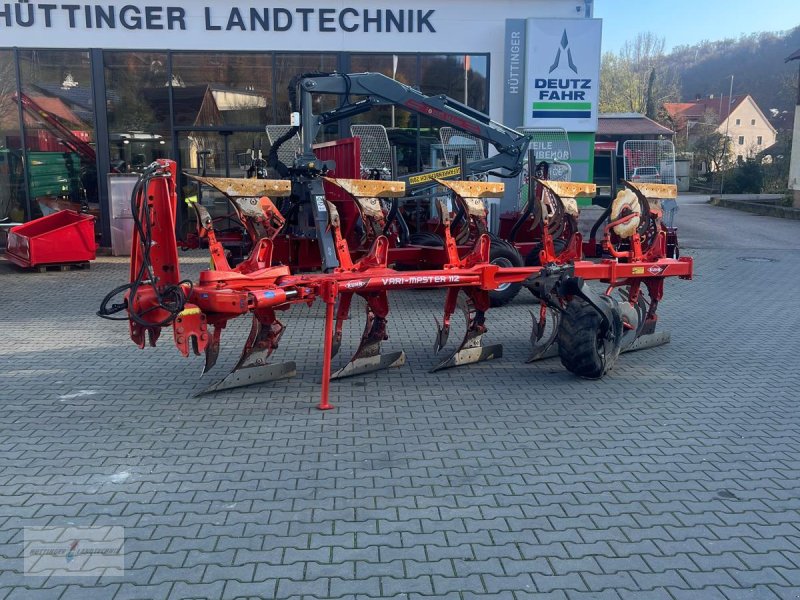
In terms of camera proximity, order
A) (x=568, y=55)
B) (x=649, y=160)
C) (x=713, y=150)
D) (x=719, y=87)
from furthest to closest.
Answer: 1. (x=719, y=87)
2. (x=713, y=150)
3. (x=568, y=55)
4. (x=649, y=160)

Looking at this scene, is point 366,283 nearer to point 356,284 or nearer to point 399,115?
point 356,284

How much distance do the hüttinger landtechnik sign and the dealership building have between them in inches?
0.8

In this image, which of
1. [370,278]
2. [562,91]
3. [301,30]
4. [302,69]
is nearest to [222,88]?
[302,69]

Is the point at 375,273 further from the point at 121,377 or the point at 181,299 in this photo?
the point at 121,377

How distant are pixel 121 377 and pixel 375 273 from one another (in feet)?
8.07

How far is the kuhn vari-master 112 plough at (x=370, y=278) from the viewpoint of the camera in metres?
5.31

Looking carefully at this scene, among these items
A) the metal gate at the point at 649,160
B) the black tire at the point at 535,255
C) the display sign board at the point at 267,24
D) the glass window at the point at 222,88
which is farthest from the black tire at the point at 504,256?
the glass window at the point at 222,88

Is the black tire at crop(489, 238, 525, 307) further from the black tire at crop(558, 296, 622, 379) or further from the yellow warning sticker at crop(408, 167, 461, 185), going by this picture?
the black tire at crop(558, 296, 622, 379)

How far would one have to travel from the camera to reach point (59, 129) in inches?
578

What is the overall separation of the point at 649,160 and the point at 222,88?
8400 mm

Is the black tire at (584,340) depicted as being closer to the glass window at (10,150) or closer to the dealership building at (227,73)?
the dealership building at (227,73)

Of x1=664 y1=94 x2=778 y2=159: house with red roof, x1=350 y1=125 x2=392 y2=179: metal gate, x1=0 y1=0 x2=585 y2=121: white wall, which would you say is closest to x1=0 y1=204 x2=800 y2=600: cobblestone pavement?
x1=350 y1=125 x2=392 y2=179: metal gate

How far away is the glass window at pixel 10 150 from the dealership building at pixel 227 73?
26mm

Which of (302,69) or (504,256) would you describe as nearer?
(504,256)
